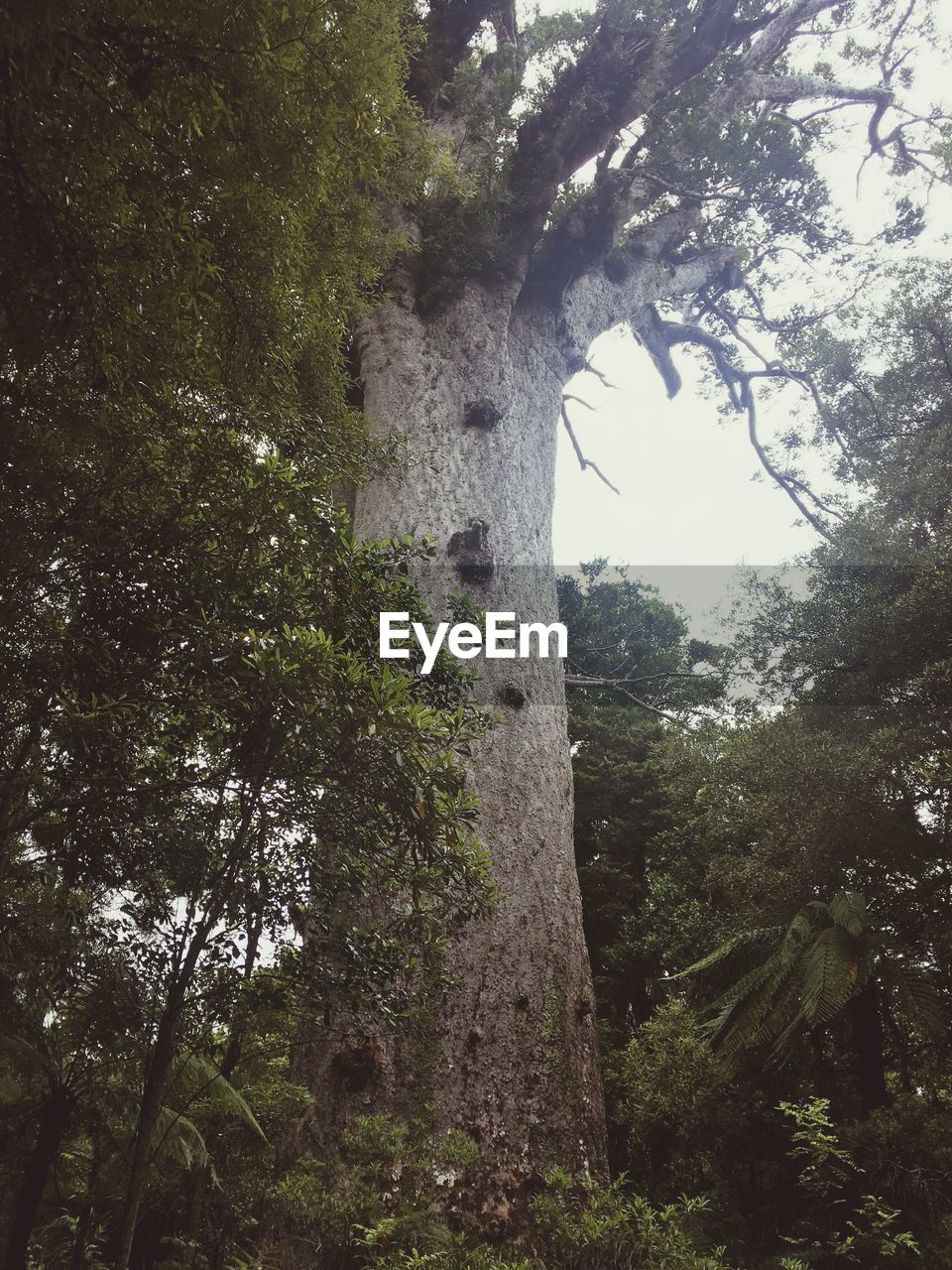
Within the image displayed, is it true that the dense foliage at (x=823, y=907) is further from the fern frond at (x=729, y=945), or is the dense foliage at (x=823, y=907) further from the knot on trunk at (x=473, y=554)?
the knot on trunk at (x=473, y=554)

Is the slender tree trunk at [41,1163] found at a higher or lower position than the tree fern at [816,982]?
lower

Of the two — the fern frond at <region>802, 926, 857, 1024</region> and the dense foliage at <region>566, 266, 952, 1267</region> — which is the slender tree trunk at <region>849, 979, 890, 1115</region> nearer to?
the dense foliage at <region>566, 266, 952, 1267</region>

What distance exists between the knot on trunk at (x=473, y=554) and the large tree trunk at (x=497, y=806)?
1 cm

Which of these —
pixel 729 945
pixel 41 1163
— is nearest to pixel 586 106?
pixel 729 945

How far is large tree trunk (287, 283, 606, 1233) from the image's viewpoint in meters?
3.75

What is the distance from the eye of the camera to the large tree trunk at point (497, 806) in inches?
148

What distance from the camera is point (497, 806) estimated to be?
15.6ft

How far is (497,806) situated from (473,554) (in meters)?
1.85

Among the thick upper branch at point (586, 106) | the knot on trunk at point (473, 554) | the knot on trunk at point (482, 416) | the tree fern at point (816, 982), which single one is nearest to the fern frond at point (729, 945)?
the tree fern at point (816, 982)

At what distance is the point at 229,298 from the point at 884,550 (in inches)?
263

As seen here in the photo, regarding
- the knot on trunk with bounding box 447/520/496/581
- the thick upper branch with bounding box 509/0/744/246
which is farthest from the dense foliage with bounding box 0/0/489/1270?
the thick upper branch with bounding box 509/0/744/246

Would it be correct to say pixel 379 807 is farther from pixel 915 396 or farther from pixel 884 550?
pixel 915 396

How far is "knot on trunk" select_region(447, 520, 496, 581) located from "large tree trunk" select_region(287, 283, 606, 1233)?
1 cm

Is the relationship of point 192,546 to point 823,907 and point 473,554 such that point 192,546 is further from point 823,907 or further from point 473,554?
point 823,907
